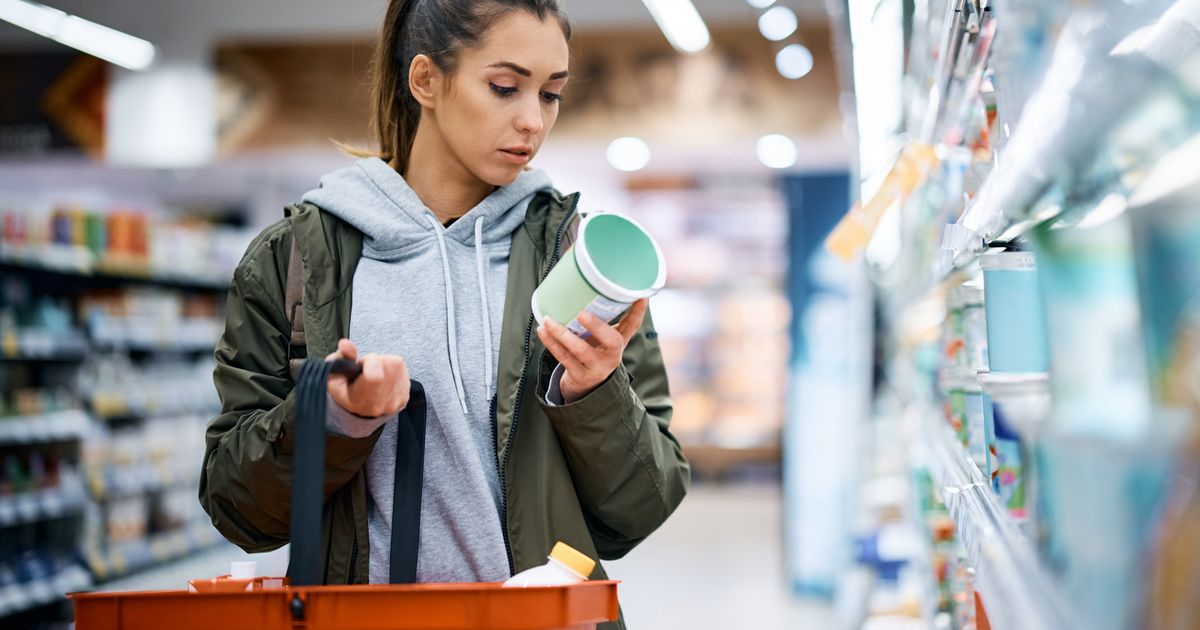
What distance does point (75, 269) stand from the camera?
5199 mm

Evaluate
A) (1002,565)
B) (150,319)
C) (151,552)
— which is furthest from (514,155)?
(151,552)

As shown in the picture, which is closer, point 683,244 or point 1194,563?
point 1194,563

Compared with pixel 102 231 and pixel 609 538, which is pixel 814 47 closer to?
pixel 102 231

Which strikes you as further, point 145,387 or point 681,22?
point 681,22

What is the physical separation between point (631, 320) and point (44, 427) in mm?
4514

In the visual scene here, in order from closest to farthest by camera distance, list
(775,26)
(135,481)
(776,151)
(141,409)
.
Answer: (135,481) < (141,409) < (775,26) < (776,151)

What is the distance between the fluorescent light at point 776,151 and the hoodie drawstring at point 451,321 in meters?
7.03

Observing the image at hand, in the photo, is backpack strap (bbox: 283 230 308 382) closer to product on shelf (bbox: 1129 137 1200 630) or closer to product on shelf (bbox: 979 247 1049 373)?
product on shelf (bbox: 979 247 1049 373)

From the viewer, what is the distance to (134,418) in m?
6.25

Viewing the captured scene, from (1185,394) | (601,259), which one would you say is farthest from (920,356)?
(1185,394)

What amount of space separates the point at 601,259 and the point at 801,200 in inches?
257

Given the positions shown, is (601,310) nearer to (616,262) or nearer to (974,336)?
(616,262)

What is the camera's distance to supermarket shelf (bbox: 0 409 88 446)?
4.74 metres

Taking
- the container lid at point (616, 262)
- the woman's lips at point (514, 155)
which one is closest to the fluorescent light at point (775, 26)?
the woman's lips at point (514, 155)
